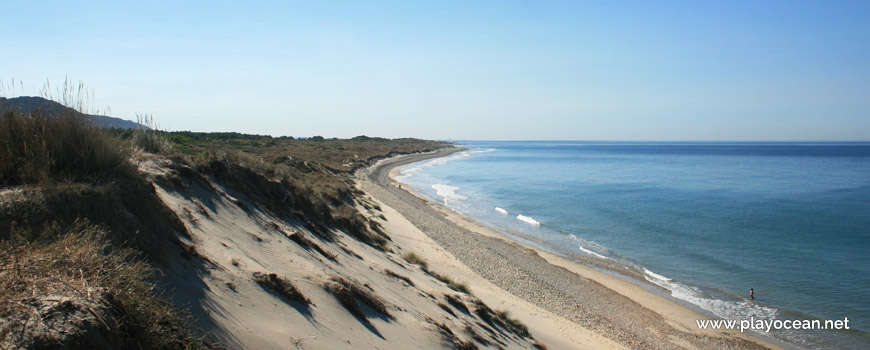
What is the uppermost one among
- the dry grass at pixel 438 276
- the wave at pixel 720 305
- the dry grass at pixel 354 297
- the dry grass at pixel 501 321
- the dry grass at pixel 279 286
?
the dry grass at pixel 279 286

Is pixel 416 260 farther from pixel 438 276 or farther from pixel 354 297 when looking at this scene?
pixel 354 297

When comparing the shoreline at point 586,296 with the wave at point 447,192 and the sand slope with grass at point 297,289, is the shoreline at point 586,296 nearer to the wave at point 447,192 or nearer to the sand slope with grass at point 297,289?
the sand slope with grass at point 297,289

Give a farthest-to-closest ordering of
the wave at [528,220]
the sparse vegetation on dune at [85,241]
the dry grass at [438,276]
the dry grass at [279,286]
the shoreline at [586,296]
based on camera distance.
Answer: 1. the wave at [528,220]
2. the shoreline at [586,296]
3. the dry grass at [438,276]
4. the dry grass at [279,286]
5. the sparse vegetation on dune at [85,241]

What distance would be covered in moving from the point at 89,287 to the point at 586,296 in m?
16.1

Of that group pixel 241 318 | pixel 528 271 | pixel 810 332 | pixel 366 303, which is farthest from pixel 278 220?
pixel 810 332

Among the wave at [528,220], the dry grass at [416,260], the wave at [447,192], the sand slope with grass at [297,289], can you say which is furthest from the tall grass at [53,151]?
the wave at [447,192]

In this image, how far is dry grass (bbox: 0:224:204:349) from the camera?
3.14 metres

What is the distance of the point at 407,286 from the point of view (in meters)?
10.7

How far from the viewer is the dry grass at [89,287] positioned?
3145 millimetres

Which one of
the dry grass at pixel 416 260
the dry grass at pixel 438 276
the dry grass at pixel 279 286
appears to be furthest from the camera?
the dry grass at pixel 416 260

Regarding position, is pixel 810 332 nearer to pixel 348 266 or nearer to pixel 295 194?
pixel 348 266

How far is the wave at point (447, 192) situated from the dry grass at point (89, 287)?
35.9m

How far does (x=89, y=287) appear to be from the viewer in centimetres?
333

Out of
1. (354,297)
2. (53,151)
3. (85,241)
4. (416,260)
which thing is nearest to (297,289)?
(354,297)
